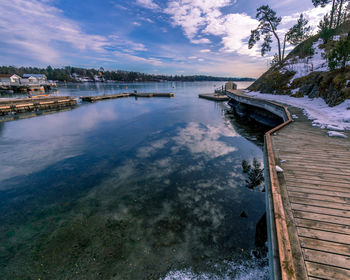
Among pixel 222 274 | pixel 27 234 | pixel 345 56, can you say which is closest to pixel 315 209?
pixel 222 274

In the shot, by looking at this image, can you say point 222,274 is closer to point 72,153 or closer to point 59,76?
point 72,153

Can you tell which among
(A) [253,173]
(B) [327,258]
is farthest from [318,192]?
(A) [253,173]

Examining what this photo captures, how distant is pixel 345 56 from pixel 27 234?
24607 mm

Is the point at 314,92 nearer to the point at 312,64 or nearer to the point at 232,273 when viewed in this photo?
the point at 312,64

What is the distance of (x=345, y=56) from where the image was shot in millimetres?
13734

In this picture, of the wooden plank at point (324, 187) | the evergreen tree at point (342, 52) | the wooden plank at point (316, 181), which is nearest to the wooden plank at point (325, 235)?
the wooden plank at point (324, 187)

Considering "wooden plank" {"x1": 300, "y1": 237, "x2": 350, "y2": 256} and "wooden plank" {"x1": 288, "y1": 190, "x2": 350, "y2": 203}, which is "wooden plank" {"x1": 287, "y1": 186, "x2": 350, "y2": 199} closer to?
"wooden plank" {"x1": 288, "y1": 190, "x2": 350, "y2": 203}

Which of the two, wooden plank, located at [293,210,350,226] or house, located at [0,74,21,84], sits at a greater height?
house, located at [0,74,21,84]

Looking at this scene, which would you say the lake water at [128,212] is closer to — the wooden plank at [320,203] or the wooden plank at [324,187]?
the wooden plank at [320,203]

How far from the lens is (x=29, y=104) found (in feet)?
99.8

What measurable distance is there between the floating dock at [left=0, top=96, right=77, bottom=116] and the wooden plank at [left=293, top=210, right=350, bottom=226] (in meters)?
39.9

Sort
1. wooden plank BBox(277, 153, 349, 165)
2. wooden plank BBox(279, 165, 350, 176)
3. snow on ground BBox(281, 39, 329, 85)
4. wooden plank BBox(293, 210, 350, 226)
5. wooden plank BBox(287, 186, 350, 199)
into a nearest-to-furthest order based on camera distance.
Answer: wooden plank BBox(293, 210, 350, 226) → wooden plank BBox(287, 186, 350, 199) → wooden plank BBox(279, 165, 350, 176) → wooden plank BBox(277, 153, 349, 165) → snow on ground BBox(281, 39, 329, 85)

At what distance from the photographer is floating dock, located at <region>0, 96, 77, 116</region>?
2733 cm

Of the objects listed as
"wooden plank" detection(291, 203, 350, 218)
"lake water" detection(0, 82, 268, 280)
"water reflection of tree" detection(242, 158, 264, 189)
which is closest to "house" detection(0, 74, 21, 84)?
"lake water" detection(0, 82, 268, 280)
